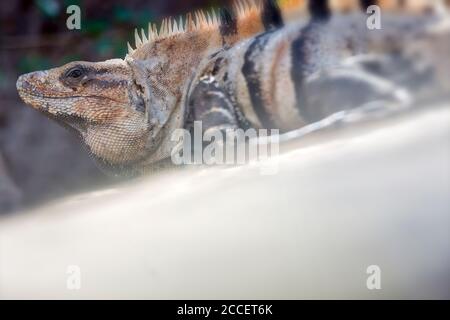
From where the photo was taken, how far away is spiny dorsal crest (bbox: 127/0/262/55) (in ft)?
7.43

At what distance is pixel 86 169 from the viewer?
8.64 ft

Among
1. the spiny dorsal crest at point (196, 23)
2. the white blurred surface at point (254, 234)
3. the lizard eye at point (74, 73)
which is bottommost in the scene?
the white blurred surface at point (254, 234)

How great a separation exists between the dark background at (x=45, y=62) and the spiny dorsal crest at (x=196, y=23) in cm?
22

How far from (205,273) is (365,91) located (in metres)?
0.63

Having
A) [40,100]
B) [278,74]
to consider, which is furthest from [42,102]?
[278,74]

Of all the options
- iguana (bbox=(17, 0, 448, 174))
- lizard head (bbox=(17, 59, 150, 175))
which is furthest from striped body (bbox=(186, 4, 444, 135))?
lizard head (bbox=(17, 59, 150, 175))

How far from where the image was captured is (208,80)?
7.39 feet

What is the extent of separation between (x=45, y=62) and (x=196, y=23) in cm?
83

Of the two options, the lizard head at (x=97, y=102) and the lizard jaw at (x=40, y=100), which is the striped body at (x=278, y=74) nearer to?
the lizard head at (x=97, y=102)

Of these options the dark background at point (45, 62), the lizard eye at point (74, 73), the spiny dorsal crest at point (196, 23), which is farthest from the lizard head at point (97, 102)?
the dark background at point (45, 62)

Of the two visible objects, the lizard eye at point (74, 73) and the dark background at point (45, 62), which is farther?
the dark background at point (45, 62)

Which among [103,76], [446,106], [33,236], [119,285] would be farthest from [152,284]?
[446,106]

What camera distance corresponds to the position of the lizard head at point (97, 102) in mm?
2199

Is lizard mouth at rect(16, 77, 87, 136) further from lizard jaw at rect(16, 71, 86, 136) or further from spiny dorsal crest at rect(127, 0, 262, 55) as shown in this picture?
spiny dorsal crest at rect(127, 0, 262, 55)
